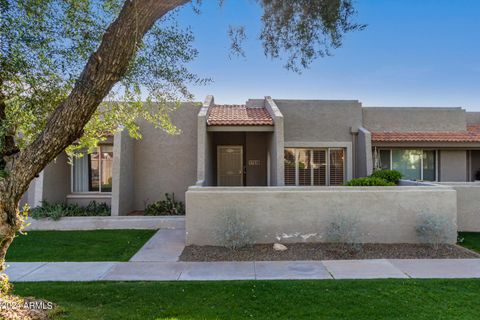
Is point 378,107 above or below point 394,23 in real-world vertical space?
below

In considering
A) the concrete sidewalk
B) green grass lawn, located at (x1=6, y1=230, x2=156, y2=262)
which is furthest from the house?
the concrete sidewalk

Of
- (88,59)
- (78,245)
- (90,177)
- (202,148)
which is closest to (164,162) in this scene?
(202,148)

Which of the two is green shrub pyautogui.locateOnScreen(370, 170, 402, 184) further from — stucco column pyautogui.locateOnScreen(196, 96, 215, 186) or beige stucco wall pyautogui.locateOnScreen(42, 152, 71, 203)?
beige stucco wall pyautogui.locateOnScreen(42, 152, 71, 203)

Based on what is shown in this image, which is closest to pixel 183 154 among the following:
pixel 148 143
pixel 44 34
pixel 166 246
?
pixel 148 143

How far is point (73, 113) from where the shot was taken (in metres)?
4.99

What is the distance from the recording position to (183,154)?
14.9 metres

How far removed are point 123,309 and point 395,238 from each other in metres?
7.81

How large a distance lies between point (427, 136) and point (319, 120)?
5.35m

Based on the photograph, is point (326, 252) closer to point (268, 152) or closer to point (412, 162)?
point (268, 152)

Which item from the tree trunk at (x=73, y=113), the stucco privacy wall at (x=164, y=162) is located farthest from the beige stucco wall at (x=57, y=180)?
the tree trunk at (x=73, y=113)

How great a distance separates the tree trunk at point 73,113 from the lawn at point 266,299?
1803 millimetres

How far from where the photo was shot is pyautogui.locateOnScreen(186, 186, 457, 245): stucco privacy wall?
9.82 metres

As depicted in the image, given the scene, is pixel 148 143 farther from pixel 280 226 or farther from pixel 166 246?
pixel 280 226

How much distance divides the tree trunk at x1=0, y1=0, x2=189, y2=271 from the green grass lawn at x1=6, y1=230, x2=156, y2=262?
4.11 metres
